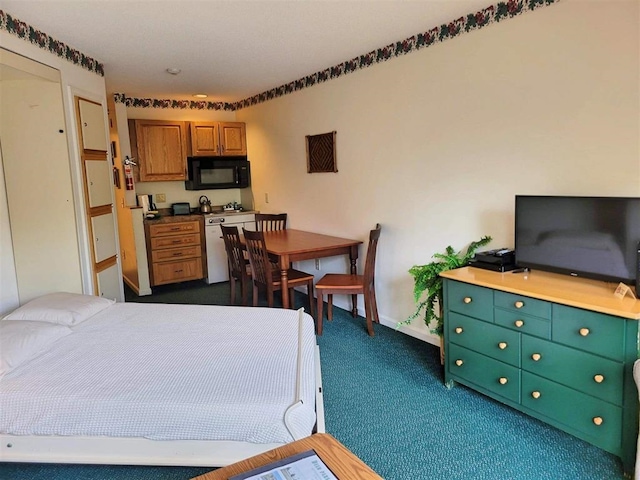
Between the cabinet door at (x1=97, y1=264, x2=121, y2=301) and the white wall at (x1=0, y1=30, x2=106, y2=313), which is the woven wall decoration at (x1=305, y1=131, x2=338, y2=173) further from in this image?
the cabinet door at (x1=97, y1=264, x2=121, y2=301)

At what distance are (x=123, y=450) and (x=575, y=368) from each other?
6.75ft

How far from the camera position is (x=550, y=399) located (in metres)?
2.19

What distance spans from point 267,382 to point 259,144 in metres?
4.32

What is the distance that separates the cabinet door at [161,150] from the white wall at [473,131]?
1.73 meters

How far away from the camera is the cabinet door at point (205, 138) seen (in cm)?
573

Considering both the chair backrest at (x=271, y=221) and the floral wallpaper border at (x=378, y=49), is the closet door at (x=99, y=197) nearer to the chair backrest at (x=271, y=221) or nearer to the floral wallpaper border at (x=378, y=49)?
the floral wallpaper border at (x=378, y=49)

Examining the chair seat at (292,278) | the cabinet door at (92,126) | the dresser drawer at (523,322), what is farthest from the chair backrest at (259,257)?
the dresser drawer at (523,322)

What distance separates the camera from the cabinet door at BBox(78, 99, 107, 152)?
345cm

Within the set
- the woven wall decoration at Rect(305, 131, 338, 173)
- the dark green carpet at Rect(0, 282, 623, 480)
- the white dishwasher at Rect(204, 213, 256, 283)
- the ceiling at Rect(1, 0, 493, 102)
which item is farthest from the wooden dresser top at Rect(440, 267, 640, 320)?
the white dishwasher at Rect(204, 213, 256, 283)

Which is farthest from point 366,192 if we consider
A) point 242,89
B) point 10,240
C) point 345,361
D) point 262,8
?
point 10,240

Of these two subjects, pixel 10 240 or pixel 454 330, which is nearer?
pixel 454 330

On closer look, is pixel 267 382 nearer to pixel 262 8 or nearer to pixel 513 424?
pixel 513 424

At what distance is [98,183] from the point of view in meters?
3.67

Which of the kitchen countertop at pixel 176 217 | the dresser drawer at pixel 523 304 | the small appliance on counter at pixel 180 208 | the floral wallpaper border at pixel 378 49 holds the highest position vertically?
the floral wallpaper border at pixel 378 49
